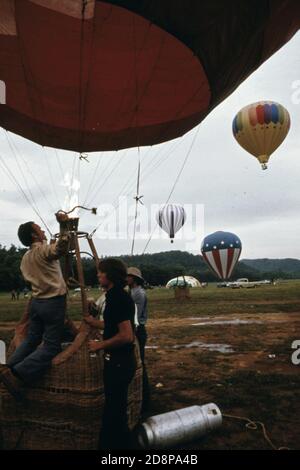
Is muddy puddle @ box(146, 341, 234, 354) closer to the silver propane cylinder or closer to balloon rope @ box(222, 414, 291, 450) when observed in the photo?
balloon rope @ box(222, 414, 291, 450)

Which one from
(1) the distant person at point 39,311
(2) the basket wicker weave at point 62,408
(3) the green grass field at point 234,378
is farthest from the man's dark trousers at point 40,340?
(3) the green grass field at point 234,378

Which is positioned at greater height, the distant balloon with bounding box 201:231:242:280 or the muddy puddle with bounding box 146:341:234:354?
the distant balloon with bounding box 201:231:242:280

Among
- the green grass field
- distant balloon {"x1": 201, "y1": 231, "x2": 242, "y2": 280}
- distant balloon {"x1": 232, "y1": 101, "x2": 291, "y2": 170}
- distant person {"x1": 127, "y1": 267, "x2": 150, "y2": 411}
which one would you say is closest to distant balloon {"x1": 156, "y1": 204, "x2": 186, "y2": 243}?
distant balloon {"x1": 201, "y1": 231, "x2": 242, "y2": 280}

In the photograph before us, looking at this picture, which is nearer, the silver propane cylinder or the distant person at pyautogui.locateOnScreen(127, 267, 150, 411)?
the silver propane cylinder

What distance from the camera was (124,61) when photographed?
7.35 metres

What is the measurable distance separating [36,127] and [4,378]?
6.58 metres

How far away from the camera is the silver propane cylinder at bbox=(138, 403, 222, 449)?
366cm

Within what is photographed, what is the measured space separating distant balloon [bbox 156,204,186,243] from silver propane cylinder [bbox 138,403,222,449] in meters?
28.2

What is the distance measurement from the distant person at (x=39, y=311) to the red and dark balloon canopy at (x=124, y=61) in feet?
12.3

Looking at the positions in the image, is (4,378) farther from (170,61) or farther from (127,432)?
(170,61)

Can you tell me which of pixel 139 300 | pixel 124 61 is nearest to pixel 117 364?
pixel 139 300

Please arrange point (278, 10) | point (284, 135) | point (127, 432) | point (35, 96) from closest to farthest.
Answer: point (127, 432), point (278, 10), point (35, 96), point (284, 135)
